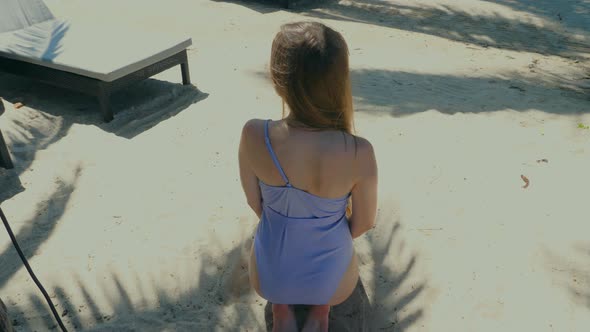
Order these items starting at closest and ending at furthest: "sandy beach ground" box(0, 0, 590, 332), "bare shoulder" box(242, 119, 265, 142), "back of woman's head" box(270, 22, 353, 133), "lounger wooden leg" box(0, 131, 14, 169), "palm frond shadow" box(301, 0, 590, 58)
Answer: "back of woman's head" box(270, 22, 353, 133), "bare shoulder" box(242, 119, 265, 142), "sandy beach ground" box(0, 0, 590, 332), "lounger wooden leg" box(0, 131, 14, 169), "palm frond shadow" box(301, 0, 590, 58)

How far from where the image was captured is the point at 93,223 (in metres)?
3.33

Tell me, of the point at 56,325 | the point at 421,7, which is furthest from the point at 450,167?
the point at 421,7

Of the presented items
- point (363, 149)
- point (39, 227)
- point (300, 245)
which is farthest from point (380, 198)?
point (39, 227)

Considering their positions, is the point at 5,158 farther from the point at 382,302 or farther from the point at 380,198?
the point at 382,302

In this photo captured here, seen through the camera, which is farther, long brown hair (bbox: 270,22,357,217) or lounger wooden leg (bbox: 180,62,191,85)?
lounger wooden leg (bbox: 180,62,191,85)

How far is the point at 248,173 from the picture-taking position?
85.2 inches

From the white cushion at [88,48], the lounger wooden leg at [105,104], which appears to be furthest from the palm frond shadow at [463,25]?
the lounger wooden leg at [105,104]

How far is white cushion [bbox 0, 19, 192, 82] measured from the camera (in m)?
4.52

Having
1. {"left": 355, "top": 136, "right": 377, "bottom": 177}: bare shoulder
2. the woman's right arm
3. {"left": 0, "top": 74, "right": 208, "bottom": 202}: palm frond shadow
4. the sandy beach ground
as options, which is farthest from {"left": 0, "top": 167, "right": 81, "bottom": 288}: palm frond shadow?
{"left": 355, "top": 136, "right": 377, "bottom": 177}: bare shoulder

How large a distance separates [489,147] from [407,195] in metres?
1.09

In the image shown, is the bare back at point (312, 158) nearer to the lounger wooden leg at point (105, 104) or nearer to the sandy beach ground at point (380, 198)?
the sandy beach ground at point (380, 198)

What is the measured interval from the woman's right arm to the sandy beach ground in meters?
0.65

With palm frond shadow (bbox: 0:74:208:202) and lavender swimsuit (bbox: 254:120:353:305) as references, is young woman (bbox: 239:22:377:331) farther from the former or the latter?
palm frond shadow (bbox: 0:74:208:202)

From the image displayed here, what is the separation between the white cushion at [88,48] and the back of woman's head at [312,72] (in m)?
3.08
